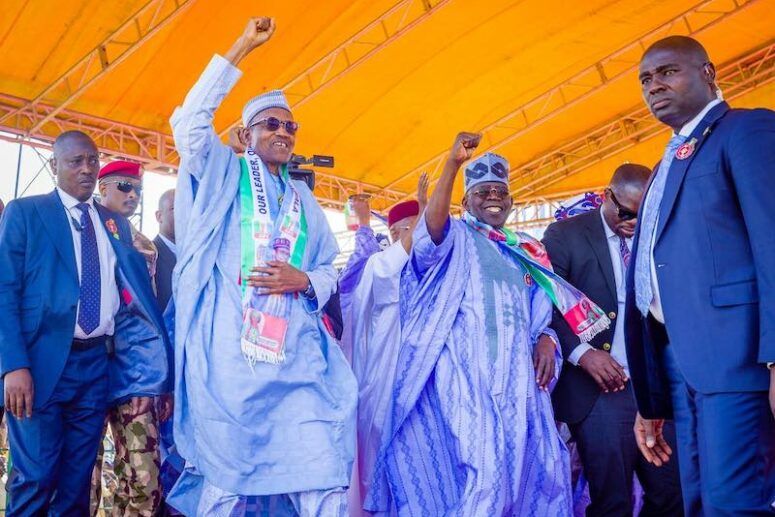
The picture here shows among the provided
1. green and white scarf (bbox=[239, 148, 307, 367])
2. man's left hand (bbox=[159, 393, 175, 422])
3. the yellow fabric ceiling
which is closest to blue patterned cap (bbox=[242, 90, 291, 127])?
green and white scarf (bbox=[239, 148, 307, 367])

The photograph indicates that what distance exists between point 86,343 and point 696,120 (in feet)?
8.41

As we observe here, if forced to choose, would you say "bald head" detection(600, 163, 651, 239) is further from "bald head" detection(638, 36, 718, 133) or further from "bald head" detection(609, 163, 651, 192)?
"bald head" detection(638, 36, 718, 133)

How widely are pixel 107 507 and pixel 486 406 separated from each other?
3138mm

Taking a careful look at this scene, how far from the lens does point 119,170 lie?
189 inches

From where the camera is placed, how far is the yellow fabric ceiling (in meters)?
9.46

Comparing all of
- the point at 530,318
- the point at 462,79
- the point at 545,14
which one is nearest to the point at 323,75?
the point at 462,79

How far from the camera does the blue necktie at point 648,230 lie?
2.58 m

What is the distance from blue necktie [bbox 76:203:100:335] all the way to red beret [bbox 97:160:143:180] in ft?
4.03

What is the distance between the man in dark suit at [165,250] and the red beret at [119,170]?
0.25m

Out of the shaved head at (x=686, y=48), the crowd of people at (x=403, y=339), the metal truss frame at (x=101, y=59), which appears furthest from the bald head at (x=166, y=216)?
the metal truss frame at (x=101, y=59)

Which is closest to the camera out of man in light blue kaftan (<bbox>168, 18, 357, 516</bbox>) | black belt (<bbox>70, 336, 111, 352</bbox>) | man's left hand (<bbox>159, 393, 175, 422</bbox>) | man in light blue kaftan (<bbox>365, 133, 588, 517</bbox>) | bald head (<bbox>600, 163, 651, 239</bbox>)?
man in light blue kaftan (<bbox>168, 18, 357, 516</bbox>)

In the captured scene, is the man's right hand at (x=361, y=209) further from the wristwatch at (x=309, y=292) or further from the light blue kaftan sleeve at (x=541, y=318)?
the wristwatch at (x=309, y=292)

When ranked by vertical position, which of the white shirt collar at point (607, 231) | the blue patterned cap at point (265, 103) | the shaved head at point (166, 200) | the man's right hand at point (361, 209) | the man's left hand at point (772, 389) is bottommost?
the man's left hand at point (772, 389)

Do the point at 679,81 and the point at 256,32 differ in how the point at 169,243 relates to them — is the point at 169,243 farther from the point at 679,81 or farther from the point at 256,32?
the point at 679,81
